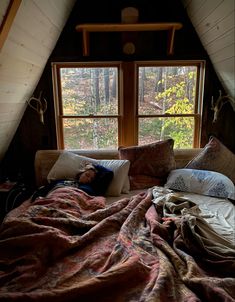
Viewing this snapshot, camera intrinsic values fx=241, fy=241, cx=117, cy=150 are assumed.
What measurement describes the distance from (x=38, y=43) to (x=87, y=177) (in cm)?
137

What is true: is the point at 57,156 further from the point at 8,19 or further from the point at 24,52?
the point at 8,19

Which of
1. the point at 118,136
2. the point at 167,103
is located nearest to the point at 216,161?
the point at 167,103

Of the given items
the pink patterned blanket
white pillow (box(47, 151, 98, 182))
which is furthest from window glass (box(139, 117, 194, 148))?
the pink patterned blanket

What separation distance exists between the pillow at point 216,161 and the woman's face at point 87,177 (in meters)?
1.12

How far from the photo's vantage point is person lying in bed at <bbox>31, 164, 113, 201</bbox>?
7.41ft

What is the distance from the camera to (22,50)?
6.82 feet

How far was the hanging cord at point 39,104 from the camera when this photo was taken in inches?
115

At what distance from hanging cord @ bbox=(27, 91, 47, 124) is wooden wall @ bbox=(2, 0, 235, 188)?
0.06m

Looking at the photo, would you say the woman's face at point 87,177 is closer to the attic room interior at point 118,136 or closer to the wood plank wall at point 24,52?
the attic room interior at point 118,136

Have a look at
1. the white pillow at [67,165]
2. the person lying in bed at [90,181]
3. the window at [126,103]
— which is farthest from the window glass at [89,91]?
Result: the person lying in bed at [90,181]

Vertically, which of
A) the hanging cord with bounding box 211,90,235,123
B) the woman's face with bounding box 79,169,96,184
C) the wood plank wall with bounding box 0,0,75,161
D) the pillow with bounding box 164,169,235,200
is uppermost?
the wood plank wall with bounding box 0,0,75,161

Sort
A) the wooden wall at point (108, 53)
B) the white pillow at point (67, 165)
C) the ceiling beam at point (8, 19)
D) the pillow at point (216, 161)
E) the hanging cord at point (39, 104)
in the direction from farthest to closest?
1. the hanging cord at point (39, 104)
2. the wooden wall at point (108, 53)
3. the pillow at point (216, 161)
4. the white pillow at point (67, 165)
5. the ceiling beam at point (8, 19)

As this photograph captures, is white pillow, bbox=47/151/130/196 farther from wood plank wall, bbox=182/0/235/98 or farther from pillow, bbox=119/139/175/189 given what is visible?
wood plank wall, bbox=182/0/235/98

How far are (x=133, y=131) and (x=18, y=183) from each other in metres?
1.53
